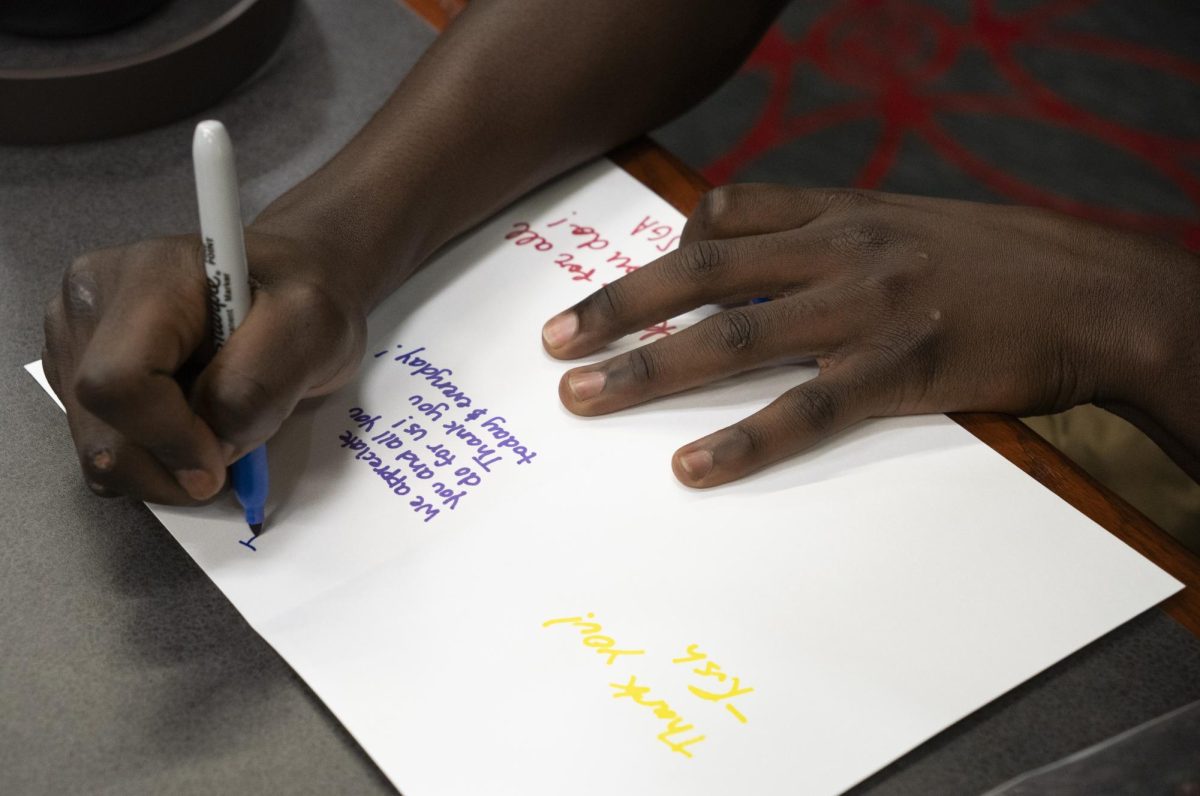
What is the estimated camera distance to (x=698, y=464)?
0.51 meters

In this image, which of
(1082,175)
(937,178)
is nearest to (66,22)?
(937,178)

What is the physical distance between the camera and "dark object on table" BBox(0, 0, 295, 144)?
0.65m

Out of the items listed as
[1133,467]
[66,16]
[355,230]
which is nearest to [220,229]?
[355,230]

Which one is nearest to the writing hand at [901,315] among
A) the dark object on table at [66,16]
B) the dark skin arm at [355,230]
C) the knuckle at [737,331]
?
the knuckle at [737,331]

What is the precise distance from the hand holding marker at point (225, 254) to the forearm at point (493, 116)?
10 centimetres

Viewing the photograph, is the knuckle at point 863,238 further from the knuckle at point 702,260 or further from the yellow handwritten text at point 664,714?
the yellow handwritten text at point 664,714

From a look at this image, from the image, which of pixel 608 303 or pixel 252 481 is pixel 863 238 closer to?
pixel 608 303

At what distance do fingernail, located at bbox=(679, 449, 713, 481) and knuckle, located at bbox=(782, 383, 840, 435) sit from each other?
42mm

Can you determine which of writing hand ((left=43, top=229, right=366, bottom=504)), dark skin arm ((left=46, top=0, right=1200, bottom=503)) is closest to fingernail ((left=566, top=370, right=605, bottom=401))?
dark skin arm ((left=46, top=0, right=1200, bottom=503))

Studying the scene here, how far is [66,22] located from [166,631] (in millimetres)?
429

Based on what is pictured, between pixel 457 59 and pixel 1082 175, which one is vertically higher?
pixel 457 59

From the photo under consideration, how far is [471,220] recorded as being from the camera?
0.64 metres

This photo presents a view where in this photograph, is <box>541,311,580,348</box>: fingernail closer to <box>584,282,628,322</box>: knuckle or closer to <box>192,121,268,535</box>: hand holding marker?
<box>584,282,628,322</box>: knuckle

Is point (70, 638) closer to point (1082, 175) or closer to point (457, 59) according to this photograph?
point (457, 59)
